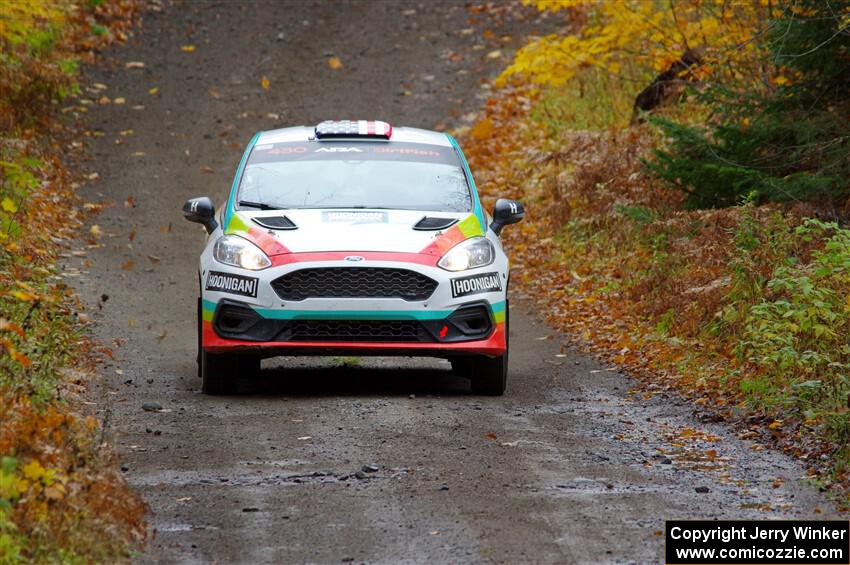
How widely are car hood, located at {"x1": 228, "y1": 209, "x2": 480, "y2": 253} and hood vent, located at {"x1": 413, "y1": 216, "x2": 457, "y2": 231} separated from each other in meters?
0.04

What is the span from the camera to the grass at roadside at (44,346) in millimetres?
5703

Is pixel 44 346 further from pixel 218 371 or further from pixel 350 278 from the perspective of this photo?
→ pixel 350 278

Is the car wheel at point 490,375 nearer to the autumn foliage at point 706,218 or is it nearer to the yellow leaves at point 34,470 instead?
the autumn foliage at point 706,218

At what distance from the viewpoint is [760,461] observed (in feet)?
26.6

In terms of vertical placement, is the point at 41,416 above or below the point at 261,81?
below

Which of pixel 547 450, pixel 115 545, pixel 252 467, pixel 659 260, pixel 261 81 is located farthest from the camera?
pixel 261 81

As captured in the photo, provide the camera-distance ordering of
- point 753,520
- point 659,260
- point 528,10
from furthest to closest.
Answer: point 528,10 → point 659,260 → point 753,520

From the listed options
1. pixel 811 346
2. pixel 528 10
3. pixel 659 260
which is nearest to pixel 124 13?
pixel 528 10

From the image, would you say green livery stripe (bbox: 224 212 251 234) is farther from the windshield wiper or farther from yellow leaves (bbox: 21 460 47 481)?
yellow leaves (bbox: 21 460 47 481)

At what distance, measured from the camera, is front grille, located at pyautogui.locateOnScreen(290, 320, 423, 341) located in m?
9.90

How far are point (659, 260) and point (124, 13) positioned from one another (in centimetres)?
1742

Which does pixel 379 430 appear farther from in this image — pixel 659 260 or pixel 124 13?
pixel 124 13

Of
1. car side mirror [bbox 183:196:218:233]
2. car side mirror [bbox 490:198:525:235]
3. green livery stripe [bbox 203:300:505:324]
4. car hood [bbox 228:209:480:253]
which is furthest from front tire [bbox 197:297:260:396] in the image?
car side mirror [bbox 490:198:525:235]

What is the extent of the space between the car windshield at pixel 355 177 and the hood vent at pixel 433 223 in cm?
31
